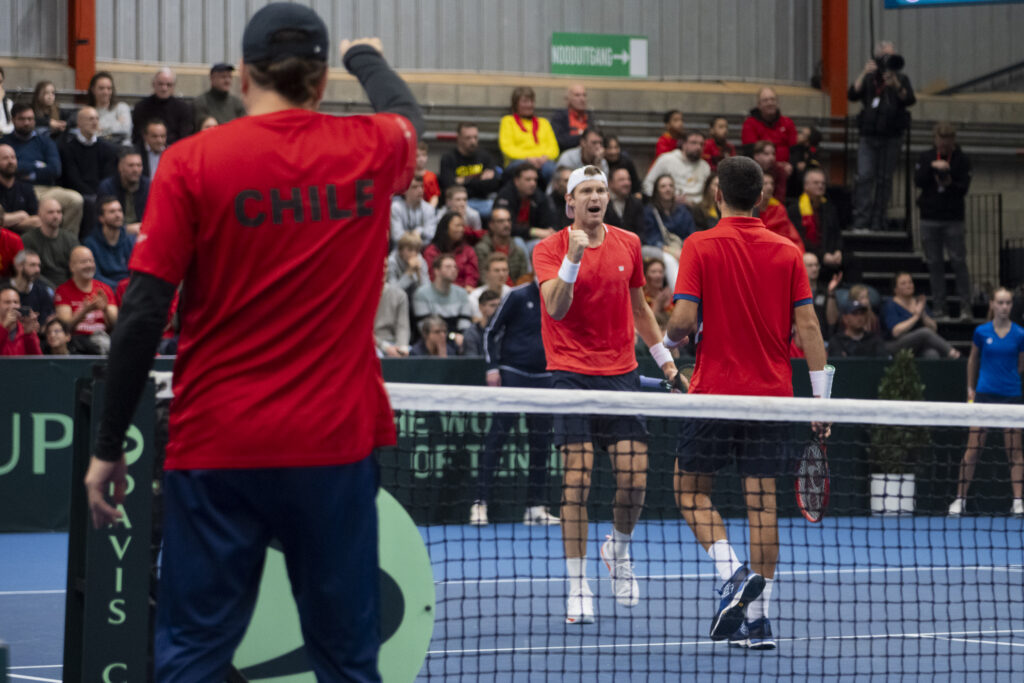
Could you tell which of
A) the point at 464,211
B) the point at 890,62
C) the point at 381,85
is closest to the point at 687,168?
the point at 890,62

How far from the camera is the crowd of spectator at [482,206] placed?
12156mm

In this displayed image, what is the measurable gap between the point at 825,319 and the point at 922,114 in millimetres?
7155

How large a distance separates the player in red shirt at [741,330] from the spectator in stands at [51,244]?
741 cm

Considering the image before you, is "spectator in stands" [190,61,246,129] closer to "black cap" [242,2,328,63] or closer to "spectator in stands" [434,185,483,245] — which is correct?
"spectator in stands" [434,185,483,245]

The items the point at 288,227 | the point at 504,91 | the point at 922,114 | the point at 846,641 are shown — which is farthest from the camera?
the point at 922,114

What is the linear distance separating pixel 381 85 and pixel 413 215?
10.8 meters

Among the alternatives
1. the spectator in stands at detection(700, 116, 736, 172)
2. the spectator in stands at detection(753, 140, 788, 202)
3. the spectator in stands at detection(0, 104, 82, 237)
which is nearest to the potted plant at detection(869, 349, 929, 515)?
the spectator in stands at detection(753, 140, 788, 202)

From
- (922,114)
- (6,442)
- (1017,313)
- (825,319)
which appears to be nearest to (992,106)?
(922,114)

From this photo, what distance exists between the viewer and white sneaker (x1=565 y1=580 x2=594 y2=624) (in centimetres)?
681

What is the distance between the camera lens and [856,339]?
44.8 feet

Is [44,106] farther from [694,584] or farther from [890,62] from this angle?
[890,62]

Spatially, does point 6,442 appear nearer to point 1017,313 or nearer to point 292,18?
point 292,18

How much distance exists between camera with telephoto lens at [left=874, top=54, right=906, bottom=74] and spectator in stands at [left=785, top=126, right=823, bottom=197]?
4.09 feet

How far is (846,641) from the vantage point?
6719mm
